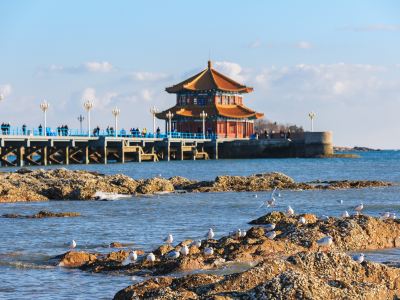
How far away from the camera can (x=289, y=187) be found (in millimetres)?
41344

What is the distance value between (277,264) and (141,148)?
244 ft

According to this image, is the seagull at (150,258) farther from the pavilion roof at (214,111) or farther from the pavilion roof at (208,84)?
the pavilion roof at (208,84)

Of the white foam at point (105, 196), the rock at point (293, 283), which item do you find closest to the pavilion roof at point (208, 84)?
the white foam at point (105, 196)

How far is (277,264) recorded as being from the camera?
37.9ft

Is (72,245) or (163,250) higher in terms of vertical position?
(163,250)

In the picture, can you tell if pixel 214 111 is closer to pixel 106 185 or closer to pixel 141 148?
pixel 141 148

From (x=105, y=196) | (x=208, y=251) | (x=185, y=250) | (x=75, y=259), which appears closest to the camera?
(x=185, y=250)

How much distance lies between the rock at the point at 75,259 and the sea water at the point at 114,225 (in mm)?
272

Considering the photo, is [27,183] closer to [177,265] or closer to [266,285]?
[177,265]

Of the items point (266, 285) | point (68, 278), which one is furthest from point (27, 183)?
point (266, 285)

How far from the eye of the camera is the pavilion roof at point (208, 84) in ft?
368

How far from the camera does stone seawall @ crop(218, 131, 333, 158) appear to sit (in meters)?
102

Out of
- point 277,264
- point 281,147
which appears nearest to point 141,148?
point 281,147

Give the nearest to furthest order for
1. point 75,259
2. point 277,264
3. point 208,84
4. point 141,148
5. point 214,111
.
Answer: point 277,264, point 75,259, point 141,148, point 214,111, point 208,84
